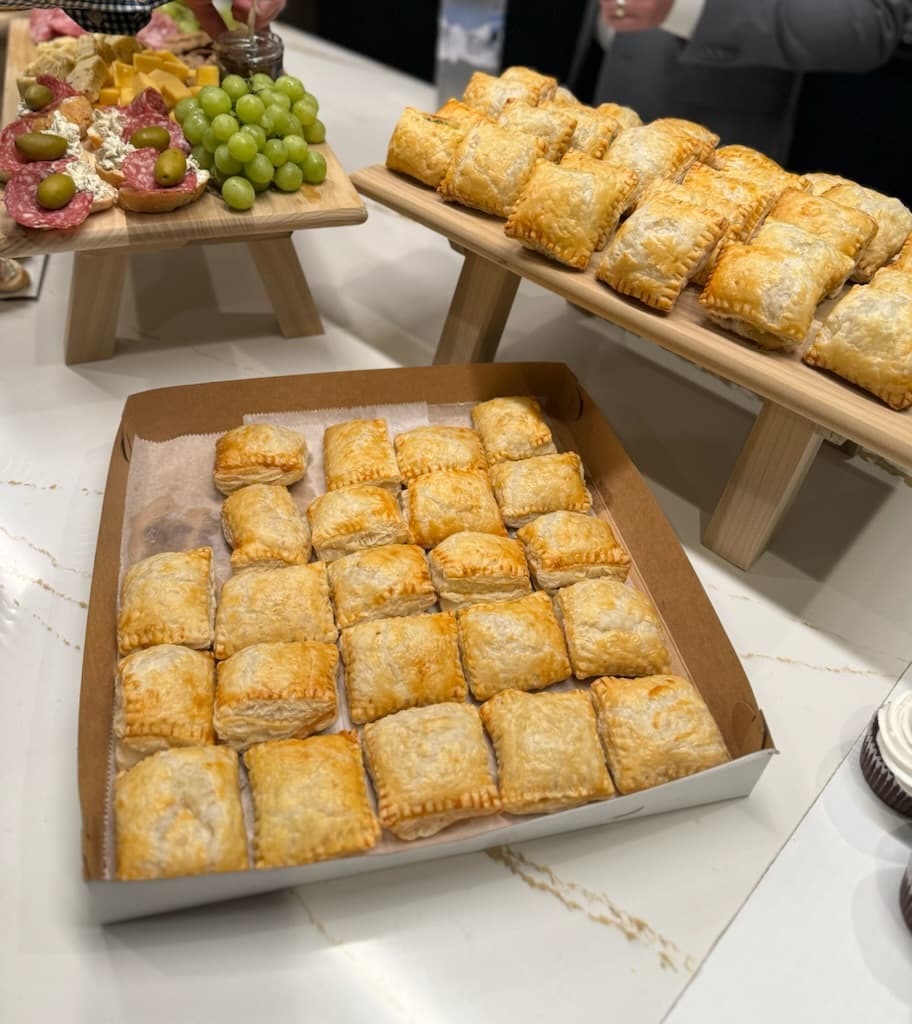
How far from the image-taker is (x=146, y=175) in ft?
6.97

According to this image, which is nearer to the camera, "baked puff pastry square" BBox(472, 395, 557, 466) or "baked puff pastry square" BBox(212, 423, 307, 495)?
"baked puff pastry square" BBox(212, 423, 307, 495)

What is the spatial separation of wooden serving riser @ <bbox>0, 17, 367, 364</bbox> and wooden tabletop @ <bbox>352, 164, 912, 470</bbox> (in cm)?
21

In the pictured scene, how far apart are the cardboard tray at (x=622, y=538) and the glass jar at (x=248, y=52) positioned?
106 centimetres

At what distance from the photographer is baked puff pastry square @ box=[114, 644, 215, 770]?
1.52 metres

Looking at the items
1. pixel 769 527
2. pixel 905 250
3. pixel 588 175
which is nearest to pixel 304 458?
pixel 588 175

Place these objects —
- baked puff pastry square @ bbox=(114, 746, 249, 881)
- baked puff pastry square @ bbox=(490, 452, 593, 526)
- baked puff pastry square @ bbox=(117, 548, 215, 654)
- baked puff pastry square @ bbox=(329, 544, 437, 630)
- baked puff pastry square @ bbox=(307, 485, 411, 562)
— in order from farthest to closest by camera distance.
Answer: baked puff pastry square @ bbox=(490, 452, 593, 526) → baked puff pastry square @ bbox=(307, 485, 411, 562) → baked puff pastry square @ bbox=(329, 544, 437, 630) → baked puff pastry square @ bbox=(117, 548, 215, 654) → baked puff pastry square @ bbox=(114, 746, 249, 881)

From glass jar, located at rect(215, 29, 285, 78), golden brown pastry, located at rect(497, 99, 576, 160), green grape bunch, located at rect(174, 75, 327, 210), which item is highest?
golden brown pastry, located at rect(497, 99, 576, 160)

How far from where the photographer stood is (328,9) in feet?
18.1

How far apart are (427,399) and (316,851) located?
4.16 ft

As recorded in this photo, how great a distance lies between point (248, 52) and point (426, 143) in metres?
0.81

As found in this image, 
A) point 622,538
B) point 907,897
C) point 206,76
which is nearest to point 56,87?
point 206,76

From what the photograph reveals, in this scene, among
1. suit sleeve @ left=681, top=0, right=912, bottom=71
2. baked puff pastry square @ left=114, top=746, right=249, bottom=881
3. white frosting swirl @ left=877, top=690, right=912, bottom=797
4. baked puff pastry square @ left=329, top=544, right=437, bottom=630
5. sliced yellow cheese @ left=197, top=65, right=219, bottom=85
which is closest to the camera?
baked puff pastry square @ left=114, top=746, right=249, bottom=881

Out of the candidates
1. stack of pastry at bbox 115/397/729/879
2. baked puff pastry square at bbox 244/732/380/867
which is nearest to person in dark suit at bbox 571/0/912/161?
stack of pastry at bbox 115/397/729/879

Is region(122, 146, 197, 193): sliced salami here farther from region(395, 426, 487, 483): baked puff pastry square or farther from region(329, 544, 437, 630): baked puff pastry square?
region(329, 544, 437, 630): baked puff pastry square
